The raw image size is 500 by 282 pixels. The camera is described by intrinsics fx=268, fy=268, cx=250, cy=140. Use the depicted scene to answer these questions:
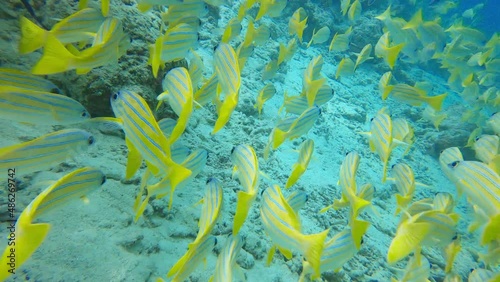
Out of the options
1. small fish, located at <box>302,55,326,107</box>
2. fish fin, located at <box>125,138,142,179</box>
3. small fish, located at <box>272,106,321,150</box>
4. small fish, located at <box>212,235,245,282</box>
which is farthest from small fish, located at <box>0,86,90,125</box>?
small fish, located at <box>302,55,326,107</box>

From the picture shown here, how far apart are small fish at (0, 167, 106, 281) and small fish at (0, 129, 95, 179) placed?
192 mm

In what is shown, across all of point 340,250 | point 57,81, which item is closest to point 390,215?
point 340,250

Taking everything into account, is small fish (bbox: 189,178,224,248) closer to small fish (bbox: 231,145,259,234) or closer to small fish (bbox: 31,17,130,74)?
small fish (bbox: 231,145,259,234)

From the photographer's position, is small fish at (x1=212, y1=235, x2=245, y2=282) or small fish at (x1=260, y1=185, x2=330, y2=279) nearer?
small fish at (x1=260, y1=185, x2=330, y2=279)

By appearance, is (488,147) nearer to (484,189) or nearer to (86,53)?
(484,189)

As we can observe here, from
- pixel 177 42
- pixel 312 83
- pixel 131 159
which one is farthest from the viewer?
pixel 312 83

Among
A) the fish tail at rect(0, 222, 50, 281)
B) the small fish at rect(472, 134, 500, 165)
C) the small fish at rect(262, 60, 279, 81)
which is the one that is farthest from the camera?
the small fish at rect(262, 60, 279, 81)

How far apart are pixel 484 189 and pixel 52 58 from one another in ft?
11.2

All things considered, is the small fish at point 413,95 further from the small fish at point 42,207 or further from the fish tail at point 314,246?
the small fish at point 42,207

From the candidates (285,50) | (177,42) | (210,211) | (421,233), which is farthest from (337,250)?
(285,50)

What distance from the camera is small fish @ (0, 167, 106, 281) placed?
4.26ft

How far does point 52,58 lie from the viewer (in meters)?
1.90

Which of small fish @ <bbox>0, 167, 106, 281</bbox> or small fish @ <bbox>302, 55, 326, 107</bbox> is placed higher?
small fish @ <bbox>302, 55, 326, 107</bbox>

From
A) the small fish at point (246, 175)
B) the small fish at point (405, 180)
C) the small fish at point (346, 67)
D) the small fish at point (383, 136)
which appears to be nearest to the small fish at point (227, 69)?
the small fish at point (246, 175)
